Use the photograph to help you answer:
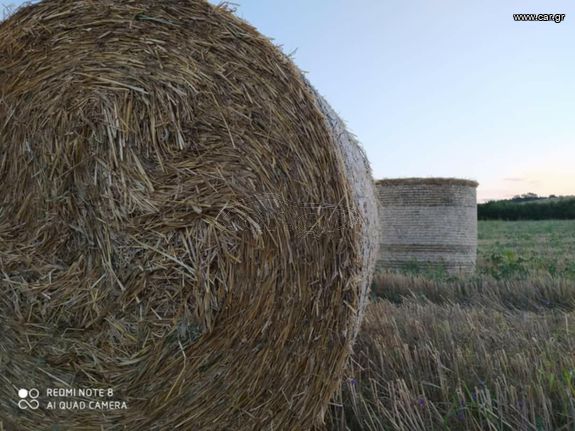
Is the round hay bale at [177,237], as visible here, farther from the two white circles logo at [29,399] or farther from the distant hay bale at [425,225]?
the distant hay bale at [425,225]

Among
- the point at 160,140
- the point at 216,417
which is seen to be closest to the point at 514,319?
the point at 216,417

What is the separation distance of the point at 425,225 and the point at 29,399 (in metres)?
5.97

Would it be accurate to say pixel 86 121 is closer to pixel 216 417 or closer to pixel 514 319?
pixel 216 417

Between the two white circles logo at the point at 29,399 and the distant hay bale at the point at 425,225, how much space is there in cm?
575

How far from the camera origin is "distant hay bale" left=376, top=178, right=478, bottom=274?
25.5 ft

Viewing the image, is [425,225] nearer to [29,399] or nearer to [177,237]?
[177,237]

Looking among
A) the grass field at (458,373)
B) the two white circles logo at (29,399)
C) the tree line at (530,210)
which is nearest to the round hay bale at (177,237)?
the two white circles logo at (29,399)

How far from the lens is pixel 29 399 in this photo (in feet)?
8.89

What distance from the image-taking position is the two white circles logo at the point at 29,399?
270 cm

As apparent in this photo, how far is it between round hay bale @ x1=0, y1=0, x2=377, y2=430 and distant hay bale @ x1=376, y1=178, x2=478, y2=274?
17.2ft

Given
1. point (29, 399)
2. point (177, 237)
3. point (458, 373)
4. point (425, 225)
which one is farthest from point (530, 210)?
point (29, 399)

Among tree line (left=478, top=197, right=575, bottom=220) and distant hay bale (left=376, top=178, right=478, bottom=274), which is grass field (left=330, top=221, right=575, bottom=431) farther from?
tree line (left=478, top=197, right=575, bottom=220)

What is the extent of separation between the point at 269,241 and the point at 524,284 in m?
3.53

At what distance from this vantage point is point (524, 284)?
5.21 metres
